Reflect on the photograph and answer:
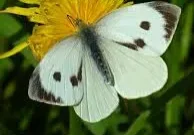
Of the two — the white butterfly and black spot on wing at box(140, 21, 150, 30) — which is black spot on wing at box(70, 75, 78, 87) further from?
black spot on wing at box(140, 21, 150, 30)

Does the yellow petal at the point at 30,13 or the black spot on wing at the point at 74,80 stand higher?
the yellow petal at the point at 30,13

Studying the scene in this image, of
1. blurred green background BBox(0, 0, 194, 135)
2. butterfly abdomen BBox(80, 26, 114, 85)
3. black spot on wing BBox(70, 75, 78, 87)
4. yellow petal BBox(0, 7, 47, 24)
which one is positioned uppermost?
yellow petal BBox(0, 7, 47, 24)

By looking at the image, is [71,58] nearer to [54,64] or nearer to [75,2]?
[54,64]

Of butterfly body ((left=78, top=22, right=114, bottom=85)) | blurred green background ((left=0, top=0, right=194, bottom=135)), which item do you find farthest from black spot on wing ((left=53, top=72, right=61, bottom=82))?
blurred green background ((left=0, top=0, right=194, bottom=135))

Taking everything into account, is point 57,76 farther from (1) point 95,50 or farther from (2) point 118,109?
(2) point 118,109

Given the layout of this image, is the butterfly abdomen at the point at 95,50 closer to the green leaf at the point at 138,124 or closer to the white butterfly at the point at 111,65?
the white butterfly at the point at 111,65

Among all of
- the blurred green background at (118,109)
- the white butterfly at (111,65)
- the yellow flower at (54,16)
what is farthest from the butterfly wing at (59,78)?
the blurred green background at (118,109)

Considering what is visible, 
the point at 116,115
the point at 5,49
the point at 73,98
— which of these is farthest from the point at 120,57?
the point at 5,49
